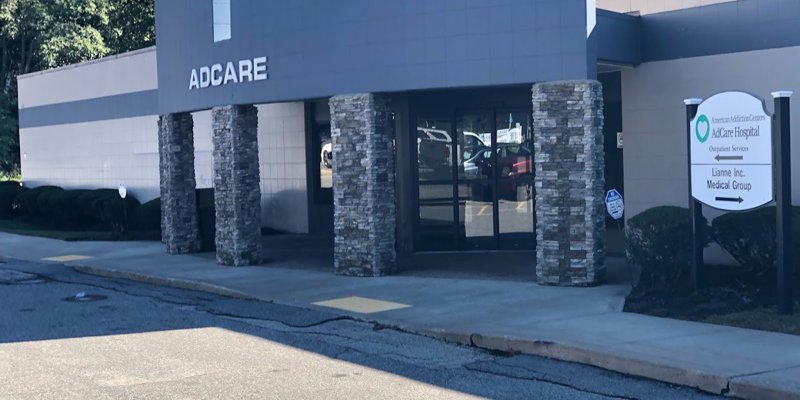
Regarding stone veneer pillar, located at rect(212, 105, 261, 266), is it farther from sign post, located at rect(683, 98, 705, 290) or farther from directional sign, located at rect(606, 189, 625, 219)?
sign post, located at rect(683, 98, 705, 290)

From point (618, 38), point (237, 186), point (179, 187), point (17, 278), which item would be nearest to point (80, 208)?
point (179, 187)

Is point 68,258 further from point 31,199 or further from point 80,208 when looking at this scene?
point 31,199

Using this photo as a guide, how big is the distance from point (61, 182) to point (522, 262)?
21.9 m

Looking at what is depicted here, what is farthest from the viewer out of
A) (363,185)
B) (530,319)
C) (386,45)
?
(363,185)

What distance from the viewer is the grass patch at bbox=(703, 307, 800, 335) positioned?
1056 centimetres

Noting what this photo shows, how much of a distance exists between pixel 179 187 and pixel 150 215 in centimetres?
523

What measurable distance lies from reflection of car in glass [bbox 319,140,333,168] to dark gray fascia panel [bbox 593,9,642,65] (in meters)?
9.21

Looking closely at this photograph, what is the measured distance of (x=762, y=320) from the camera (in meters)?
10.9

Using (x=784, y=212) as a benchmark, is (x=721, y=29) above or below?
above

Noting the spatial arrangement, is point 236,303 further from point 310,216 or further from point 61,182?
point 61,182

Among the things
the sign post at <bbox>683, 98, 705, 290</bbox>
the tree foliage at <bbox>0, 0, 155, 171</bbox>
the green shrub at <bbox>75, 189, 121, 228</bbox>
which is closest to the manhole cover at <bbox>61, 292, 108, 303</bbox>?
the sign post at <bbox>683, 98, 705, 290</bbox>

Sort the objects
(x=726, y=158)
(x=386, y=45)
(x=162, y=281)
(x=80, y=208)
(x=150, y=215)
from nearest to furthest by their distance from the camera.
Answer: (x=726, y=158) < (x=386, y=45) < (x=162, y=281) < (x=150, y=215) < (x=80, y=208)

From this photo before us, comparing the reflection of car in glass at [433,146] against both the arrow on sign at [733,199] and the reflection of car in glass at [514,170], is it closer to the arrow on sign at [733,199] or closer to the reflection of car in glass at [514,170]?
the reflection of car in glass at [514,170]

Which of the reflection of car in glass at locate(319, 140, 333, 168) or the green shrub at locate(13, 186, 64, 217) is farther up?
the reflection of car in glass at locate(319, 140, 333, 168)
